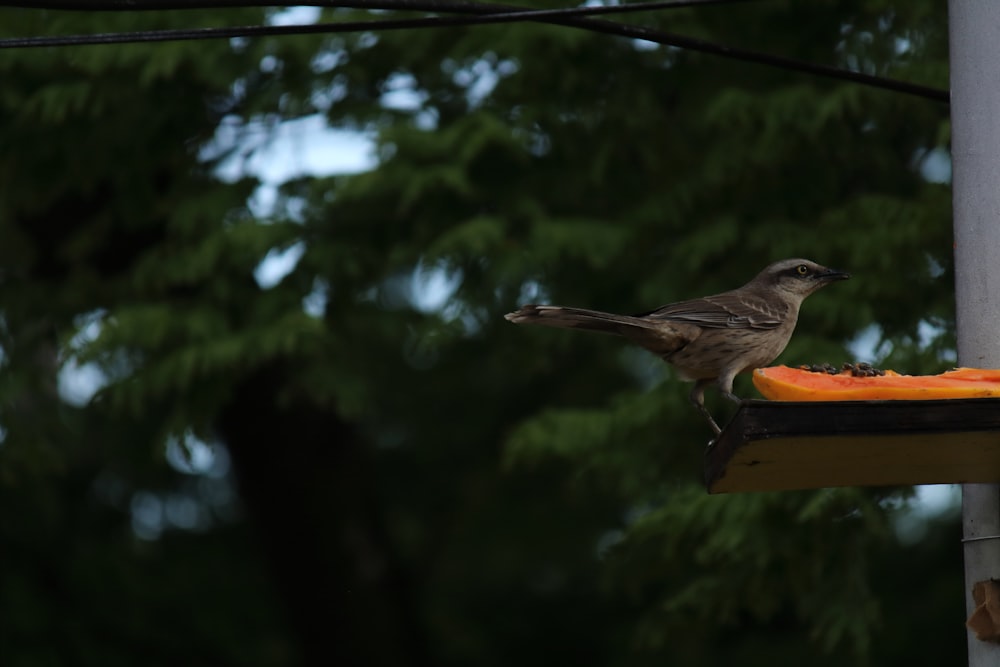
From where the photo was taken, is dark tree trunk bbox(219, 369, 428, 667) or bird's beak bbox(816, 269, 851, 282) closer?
bird's beak bbox(816, 269, 851, 282)

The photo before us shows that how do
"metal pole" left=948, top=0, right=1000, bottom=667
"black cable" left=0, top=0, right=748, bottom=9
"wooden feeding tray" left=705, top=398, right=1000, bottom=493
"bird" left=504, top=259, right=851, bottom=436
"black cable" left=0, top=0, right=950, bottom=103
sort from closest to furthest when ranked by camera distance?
"wooden feeding tray" left=705, top=398, right=1000, bottom=493 < "metal pole" left=948, top=0, right=1000, bottom=667 < "black cable" left=0, top=0, right=748, bottom=9 < "black cable" left=0, top=0, right=950, bottom=103 < "bird" left=504, top=259, right=851, bottom=436

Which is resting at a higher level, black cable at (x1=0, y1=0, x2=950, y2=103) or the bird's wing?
black cable at (x1=0, y1=0, x2=950, y2=103)

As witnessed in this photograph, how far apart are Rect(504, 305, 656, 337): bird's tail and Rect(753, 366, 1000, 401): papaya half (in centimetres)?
100

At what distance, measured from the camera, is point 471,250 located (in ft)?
25.2

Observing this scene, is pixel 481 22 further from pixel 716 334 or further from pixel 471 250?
pixel 471 250

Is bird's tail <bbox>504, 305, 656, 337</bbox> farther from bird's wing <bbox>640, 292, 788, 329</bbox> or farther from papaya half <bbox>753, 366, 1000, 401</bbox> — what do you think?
papaya half <bbox>753, 366, 1000, 401</bbox>

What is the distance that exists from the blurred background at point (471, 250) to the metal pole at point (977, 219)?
225 centimetres

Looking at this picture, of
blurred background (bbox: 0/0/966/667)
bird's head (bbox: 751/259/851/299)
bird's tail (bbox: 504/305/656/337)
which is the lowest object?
blurred background (bbox: 0/0/966/667)

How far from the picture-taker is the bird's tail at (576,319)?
4.92 m

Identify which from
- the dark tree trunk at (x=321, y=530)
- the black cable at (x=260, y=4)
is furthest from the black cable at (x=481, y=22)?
the dark tree trunk at (x=321, y=530)

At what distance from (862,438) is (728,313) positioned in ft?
7.10

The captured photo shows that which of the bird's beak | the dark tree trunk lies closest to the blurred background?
the dark tree trunk

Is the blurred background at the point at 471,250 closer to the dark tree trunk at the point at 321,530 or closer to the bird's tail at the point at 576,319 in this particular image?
the dark tree trunk at the point at 321,530

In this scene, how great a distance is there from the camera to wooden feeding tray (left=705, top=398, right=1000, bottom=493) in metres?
3.68
